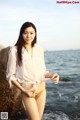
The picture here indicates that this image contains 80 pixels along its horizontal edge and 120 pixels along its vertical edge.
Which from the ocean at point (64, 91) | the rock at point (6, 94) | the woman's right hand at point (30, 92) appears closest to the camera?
the woman's right hand at point (30, 92)

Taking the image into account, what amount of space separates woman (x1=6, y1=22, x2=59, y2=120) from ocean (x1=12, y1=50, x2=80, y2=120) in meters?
1.12

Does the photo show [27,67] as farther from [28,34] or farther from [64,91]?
[64,91]

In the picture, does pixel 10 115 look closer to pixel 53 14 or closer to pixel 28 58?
pixel 53 14

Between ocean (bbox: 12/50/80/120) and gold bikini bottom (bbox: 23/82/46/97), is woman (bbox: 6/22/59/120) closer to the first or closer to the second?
gold bikini bottom (bbox: 23/82/46/97)

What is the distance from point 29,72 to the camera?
1.56 meters

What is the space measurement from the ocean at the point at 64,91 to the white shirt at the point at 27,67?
111 centimetres

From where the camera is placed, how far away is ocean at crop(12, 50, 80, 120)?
2785 millimetres

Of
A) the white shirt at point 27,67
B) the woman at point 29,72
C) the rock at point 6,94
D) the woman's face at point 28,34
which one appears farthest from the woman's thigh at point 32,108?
the rock at point 6,94

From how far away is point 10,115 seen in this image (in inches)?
107

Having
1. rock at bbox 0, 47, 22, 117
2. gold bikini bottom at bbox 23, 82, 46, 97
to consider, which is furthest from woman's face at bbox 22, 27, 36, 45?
rock at bbox 0, 47, 22, 117

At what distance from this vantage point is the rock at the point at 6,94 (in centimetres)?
266

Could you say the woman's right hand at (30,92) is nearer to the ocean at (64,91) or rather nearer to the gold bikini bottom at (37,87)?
the gold bikini bottom at (37,87)

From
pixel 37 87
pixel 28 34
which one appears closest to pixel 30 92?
pixel 37 87

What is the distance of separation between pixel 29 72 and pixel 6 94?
1.19 meters
